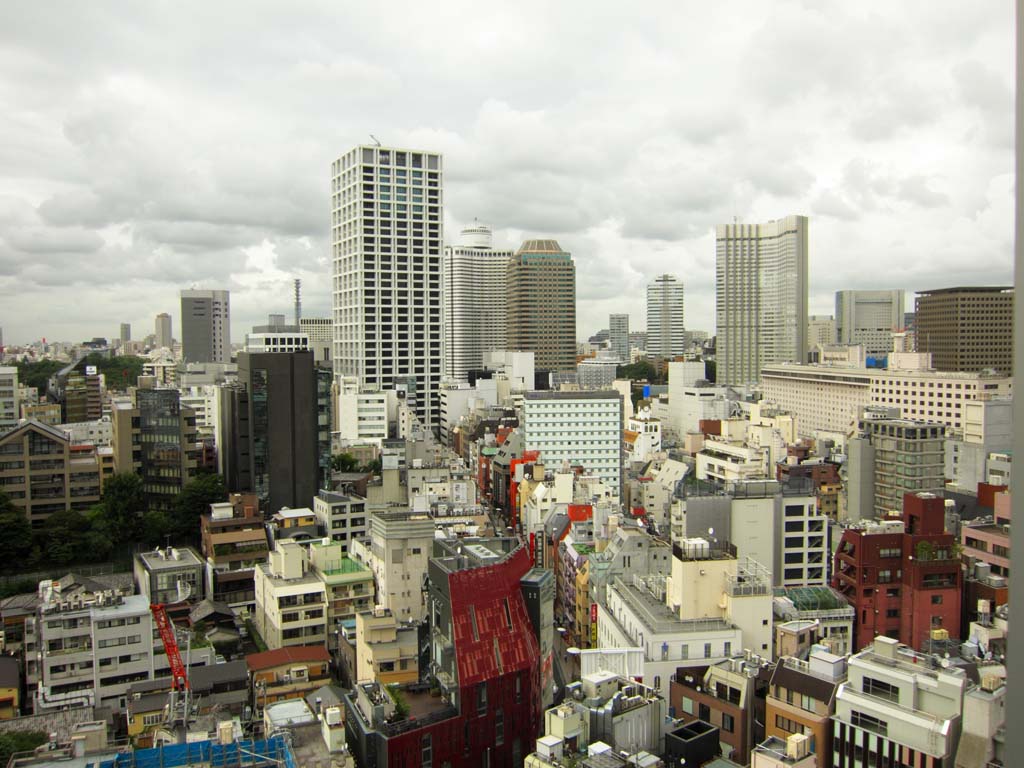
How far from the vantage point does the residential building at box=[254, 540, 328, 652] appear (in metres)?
15.6

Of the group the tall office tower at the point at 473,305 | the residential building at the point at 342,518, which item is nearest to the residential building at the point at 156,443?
the residential building at the point at 342,518

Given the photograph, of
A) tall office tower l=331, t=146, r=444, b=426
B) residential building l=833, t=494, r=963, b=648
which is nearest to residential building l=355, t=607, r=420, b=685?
residential building l=833, t=494, r=963, b=648

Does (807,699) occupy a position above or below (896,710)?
below

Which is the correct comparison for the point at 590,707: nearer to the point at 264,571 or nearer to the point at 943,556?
the point at 943,556

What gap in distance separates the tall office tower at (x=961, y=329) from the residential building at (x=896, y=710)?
40.3m

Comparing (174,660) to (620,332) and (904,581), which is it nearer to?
(904,581)

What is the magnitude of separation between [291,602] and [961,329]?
4445 cm

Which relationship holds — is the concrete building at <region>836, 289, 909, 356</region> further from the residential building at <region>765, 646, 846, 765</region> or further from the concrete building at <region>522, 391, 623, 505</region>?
the residential building at <region>765, 646, 846, 765</region>

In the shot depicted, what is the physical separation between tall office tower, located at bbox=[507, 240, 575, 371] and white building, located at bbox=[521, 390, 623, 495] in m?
37.5

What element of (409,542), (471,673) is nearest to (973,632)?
(471,673)

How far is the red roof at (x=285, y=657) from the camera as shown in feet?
44.6

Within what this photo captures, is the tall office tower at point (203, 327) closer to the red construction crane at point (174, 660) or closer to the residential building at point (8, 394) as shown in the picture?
the residential building at point (8, 394)

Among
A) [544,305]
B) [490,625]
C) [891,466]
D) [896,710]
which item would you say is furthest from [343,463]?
[544,305]

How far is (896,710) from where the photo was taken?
341 inches
